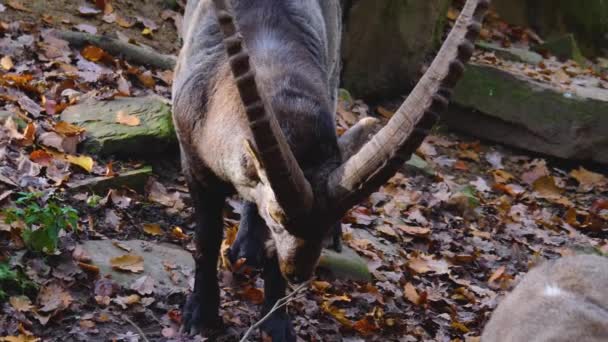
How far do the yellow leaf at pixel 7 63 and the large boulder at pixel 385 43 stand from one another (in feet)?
13.9

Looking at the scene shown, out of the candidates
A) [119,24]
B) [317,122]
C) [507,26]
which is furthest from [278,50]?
[507,26]

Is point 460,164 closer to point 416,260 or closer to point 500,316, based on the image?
point 416,260

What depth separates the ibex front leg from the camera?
561cm

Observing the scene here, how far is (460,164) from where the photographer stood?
10.1 metres

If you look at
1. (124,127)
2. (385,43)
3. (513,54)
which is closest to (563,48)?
(513,54)

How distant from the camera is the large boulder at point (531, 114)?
10492mm

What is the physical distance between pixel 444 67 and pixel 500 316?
1.61 metres

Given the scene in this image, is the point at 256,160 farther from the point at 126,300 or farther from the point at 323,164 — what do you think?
the point at 126,300

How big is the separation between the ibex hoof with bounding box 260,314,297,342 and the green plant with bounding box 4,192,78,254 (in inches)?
53.0

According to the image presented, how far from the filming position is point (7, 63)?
7.48 meters

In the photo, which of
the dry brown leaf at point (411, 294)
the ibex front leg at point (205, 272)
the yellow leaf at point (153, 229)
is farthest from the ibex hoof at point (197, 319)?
the dry brown leaf at point (411, 294)

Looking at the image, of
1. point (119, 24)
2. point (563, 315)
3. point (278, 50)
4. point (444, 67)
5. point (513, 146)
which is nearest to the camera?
point (444, 67)

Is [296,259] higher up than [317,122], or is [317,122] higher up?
[317,122]

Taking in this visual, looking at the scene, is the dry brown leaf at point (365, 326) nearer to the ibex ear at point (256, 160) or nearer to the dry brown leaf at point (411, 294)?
the dry brown leaf at point (411, 294)
